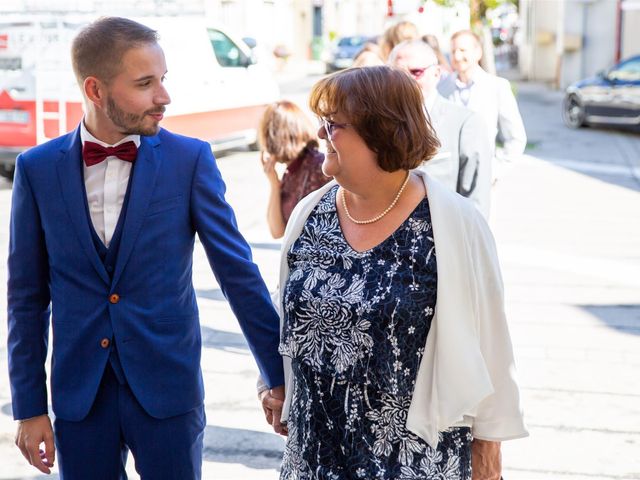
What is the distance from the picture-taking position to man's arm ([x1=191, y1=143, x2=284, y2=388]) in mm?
2582

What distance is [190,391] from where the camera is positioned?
8.46ft

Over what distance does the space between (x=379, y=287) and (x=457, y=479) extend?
0.50 metres

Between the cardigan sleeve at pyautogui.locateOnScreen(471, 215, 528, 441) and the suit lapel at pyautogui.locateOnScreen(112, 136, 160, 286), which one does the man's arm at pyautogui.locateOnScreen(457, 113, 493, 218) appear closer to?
the cardigan sleeve at pyautogui.locateOnScreen(471, 215, 528, 441)

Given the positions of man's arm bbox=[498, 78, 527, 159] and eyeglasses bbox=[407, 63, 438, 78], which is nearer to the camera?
eyeglasses bbox=[407, 63, 438, 78]

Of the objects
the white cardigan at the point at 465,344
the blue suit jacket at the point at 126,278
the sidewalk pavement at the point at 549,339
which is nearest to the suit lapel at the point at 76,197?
the blue suit jacket at the point at 126,278

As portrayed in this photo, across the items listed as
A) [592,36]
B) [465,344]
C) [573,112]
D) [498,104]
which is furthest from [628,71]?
[465,344]

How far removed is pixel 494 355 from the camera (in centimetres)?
246

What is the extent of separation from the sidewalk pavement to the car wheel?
776 cm

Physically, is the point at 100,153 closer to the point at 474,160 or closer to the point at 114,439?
the point at 114,439

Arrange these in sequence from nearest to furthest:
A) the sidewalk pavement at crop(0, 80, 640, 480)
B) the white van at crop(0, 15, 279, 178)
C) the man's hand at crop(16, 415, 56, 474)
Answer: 1. the man's hand at crop(16, 415, 56, 474)
2. the sidewalk pavement at crop(0, 80, 640, 480)
3. the white van at crop(0, 15, 279, 178)

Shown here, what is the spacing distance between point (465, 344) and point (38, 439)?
3.65 feet

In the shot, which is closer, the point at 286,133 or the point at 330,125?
the point at 330,125

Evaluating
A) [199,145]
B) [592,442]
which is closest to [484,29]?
[592,442]

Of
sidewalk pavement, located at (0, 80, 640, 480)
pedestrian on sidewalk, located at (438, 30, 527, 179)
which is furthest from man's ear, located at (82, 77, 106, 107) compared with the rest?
pedestrian on sidewalk, located at (438, 30, 527, 179)
